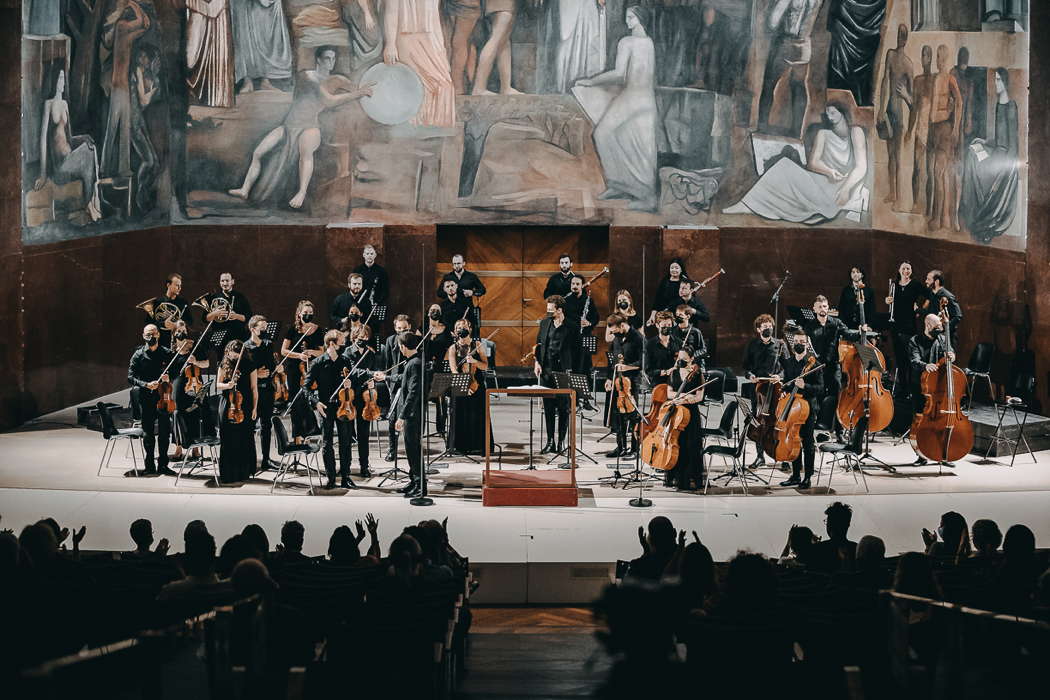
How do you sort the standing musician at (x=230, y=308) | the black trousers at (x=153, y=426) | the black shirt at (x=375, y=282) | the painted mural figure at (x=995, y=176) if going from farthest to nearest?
the black shirt at (x=375, y=282), the painted mural figure at (x=995, y=176), the standing musician at (x=230, y=308), the black trousers at (x=153, y=426)

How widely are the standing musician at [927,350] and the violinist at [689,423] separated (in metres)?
2.29

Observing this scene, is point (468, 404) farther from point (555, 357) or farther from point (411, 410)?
point (411, 410)

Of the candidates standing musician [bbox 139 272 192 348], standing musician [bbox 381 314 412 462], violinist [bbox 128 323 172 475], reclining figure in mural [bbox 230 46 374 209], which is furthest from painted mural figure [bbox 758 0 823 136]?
violinist [bbox 128 323 172 475]

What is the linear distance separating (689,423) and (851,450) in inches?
61.6

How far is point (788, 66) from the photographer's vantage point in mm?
18344

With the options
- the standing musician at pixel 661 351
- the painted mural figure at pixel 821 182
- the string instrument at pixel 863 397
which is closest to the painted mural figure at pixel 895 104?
the painted mural figure at pixel 821 182

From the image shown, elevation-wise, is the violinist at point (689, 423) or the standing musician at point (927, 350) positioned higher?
the standing musician at point (927, 350)

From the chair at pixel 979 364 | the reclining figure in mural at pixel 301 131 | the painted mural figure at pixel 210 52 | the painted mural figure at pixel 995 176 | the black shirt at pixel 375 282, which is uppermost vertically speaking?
the painted mural figure at pixel 210 52

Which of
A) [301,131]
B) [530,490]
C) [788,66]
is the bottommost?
[530,490]

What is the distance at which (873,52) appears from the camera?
59.4 ft

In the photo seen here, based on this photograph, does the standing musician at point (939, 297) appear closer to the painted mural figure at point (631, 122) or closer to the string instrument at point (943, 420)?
the string instrument at point (943, 420)

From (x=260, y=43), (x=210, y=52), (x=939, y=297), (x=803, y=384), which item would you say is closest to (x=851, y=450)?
(x=803, y=384)

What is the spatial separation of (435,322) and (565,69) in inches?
269

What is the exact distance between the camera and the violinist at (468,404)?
1265cm
